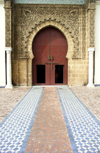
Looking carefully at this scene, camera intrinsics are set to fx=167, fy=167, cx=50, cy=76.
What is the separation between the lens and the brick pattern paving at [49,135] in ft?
7.25

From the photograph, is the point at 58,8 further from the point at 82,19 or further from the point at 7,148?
the point at 7,148

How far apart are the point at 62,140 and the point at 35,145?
413 mm

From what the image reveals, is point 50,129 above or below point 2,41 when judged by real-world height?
below

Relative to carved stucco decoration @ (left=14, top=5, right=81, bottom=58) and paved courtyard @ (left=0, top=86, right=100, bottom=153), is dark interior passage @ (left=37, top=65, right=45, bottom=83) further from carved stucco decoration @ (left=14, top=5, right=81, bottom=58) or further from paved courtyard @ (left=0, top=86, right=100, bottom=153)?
paved courtyard @ (left=0, top=86, right=100, bottom=153)

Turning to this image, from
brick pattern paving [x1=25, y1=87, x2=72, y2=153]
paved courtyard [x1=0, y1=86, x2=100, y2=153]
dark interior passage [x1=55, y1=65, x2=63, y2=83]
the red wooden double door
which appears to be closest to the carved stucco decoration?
Answer: the red wooden double door

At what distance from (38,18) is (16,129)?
6.65 meters

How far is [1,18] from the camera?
320 inches

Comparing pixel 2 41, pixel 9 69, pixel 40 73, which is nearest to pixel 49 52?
pixel 40 73

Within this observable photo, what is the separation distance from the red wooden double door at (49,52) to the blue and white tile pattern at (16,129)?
4.69 m

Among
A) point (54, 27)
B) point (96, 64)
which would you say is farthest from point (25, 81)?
point (96, 64)

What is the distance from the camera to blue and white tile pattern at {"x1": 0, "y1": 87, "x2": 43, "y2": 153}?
2.24 meters

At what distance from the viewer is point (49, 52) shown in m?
8.81

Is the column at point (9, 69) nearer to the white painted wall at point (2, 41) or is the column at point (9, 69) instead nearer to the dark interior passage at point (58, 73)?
the white painted wall at point (2, 41)

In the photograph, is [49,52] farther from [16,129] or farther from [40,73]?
[16,129]
